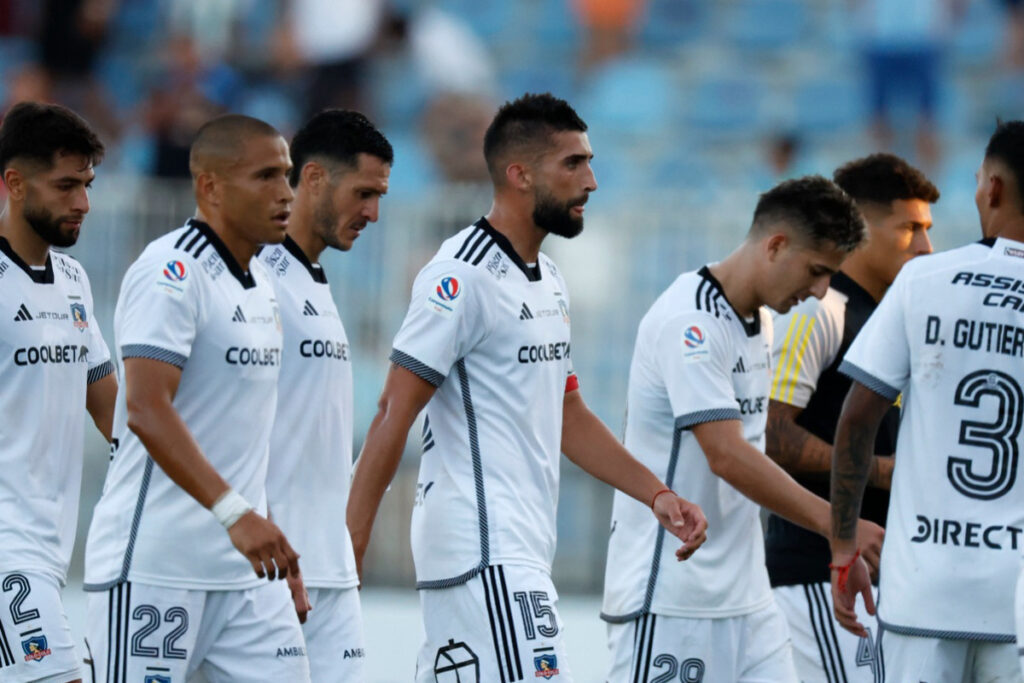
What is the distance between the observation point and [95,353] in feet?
21.3

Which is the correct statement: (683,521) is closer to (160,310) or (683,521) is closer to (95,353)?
(160,310)

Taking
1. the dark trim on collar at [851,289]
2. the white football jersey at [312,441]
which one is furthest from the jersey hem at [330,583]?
the dark trim on collar at [851,289]

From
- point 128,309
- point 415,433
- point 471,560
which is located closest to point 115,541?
point 128,309

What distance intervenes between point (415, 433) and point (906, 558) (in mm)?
6329

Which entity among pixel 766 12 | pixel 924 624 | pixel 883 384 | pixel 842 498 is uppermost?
pixel 766 12

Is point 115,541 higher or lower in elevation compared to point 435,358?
lower

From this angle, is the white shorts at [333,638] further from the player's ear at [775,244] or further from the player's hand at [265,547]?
the player's ear at [775,244]

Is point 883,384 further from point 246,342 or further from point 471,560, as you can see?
point 246,342

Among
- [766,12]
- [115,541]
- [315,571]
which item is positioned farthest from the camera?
[766,12]

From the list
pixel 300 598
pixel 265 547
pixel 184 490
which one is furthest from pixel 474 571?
pixel 184 490

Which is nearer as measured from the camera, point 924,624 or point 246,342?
point 924,624

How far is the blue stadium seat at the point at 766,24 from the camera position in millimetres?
16344

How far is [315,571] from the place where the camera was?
641 centimetres

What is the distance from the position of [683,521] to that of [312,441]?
1449 millimetres
